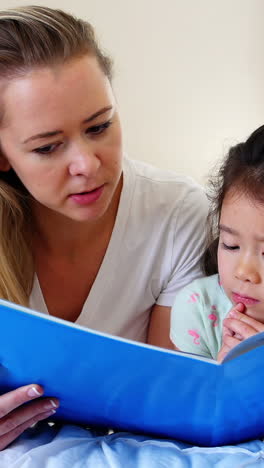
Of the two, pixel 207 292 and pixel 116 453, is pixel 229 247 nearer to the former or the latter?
pixel 207 292

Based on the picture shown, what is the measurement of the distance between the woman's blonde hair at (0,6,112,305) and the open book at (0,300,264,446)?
1.18 feet

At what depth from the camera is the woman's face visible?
101 centimetres

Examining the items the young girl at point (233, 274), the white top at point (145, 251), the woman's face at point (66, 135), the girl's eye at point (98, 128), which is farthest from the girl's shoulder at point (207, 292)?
the girl's eye at point (98, 128)

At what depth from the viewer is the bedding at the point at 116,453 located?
82cm

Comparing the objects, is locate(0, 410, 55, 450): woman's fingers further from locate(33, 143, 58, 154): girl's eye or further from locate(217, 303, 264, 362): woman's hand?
locate(33, 143, 58, 154): girl's eye

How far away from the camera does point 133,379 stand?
2.65ft

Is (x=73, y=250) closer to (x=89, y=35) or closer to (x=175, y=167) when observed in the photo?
(x=89, y=35)

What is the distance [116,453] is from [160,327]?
52 centimetres

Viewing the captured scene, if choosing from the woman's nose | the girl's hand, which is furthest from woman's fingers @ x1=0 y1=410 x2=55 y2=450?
the woman's nose

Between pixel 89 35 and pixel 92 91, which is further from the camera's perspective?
pixel 89 35

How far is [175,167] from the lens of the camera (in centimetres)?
277

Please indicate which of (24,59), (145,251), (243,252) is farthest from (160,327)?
(24,59)

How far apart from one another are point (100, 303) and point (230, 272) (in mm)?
371

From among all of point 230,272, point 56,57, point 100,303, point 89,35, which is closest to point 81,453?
point 230,272
